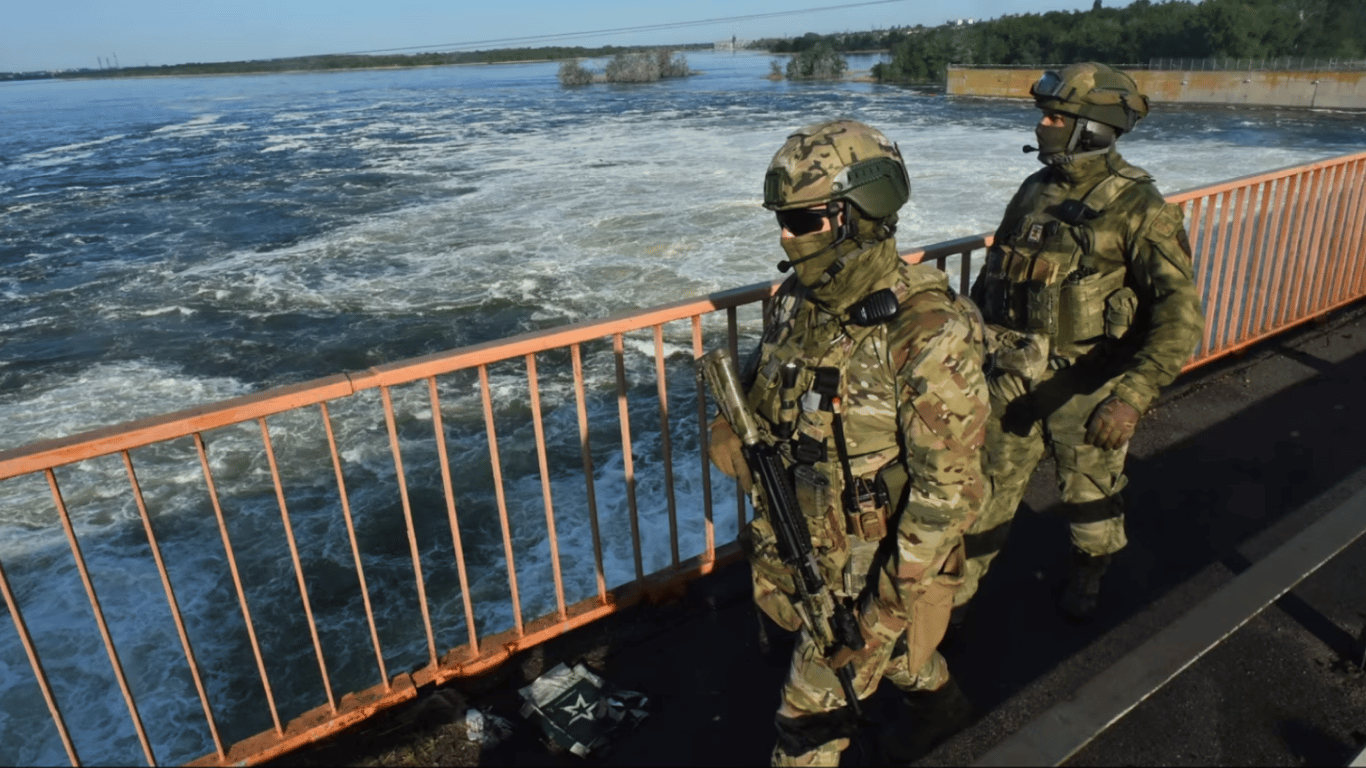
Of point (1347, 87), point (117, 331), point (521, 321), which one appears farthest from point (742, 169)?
point (1347, 87)

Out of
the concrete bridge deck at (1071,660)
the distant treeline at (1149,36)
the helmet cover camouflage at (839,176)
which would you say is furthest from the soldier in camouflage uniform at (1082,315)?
the distant treeline at (1149,36)

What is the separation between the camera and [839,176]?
2002 millimetres

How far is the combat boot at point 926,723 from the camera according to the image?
2.56 metres

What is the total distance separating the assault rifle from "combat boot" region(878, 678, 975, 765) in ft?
1.30

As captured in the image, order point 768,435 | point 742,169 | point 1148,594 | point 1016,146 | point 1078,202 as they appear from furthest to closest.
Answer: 1. point 1016,146
2. point 742,169
3. point 1148,594
4. point 1078,202
5. point 768,435

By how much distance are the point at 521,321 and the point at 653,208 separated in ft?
26.0

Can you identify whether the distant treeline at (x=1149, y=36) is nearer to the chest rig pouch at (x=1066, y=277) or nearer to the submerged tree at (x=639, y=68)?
the submerged tree at (x=639, y=68)

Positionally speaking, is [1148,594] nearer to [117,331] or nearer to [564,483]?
[564,483]

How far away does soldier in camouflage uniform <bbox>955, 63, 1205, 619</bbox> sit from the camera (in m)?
2.76

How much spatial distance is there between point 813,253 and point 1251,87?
5339cm

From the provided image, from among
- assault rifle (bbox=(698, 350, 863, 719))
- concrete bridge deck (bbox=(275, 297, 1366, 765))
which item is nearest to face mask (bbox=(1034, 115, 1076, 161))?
concrete bridge deck (bbox=(275, 297, 1366, 765))

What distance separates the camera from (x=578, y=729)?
8.86 ft

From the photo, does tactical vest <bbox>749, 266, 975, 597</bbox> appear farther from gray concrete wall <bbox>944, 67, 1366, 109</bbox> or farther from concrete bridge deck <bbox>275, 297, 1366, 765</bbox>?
gray concrete wall <bbox>944, 67, 1366, 109</bbox>

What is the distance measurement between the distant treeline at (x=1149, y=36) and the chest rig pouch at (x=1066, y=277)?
64490 mm
